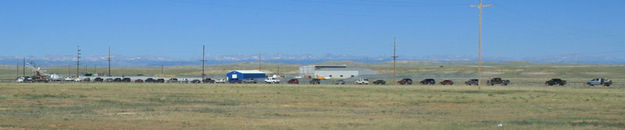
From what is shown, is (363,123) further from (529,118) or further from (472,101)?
(472,101)

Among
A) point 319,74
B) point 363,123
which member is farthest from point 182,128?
point 319,74

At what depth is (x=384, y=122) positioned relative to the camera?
3017cm

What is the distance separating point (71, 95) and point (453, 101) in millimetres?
30970

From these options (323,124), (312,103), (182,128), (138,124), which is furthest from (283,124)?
(312,103)

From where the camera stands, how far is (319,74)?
13875 centimetres

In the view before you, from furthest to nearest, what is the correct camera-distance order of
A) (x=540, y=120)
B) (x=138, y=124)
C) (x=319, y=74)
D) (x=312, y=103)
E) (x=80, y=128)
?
1. (x=319, y=74)
2. (x=312, y=103)
3. (x=540, y=120)
4. (x=138, y=124)
5. (x=80, y=128)

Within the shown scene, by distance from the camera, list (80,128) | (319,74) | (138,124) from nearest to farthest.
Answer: (80,128) < (138,124) < (319,74)

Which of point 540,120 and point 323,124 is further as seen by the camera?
point 540,120

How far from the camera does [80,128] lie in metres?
26.9

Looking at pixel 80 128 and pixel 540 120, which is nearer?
pixel 80 128

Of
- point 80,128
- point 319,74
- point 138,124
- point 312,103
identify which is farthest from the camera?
point 319,74

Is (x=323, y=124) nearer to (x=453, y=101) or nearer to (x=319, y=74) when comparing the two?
(x=453, y=101)

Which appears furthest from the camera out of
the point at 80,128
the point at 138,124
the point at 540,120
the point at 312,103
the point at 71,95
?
the point at 71,95

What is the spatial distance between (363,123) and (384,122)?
1162 mm
